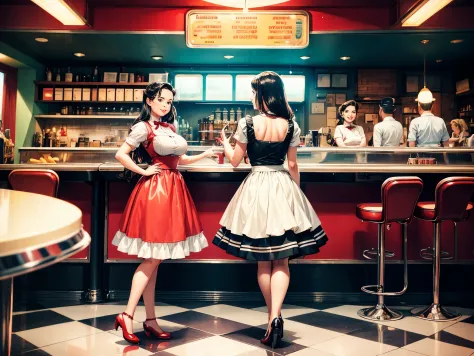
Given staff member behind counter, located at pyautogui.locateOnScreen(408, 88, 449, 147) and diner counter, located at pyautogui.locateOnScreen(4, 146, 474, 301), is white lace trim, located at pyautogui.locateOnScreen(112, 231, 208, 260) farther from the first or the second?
staff member behind counter, located at pyautogui.locateOnScreen(408, 88, 449, 147)

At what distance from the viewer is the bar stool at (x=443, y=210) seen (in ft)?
11.1

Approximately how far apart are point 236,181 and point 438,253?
61.1 inches

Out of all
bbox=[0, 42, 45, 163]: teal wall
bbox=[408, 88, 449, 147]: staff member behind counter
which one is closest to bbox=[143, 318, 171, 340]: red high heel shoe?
bbox=[408, 88, 449, 147]: staff member behind counter

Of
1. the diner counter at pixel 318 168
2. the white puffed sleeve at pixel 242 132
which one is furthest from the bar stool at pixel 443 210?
the white puffed sleeve at pixel 242 132

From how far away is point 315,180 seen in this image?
379 cm

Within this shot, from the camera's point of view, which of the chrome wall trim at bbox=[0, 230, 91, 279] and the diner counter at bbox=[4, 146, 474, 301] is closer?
the chrome wall trim at bbox=[0, 230, 91, 279]

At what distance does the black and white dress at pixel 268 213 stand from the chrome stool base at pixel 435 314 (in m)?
1.14

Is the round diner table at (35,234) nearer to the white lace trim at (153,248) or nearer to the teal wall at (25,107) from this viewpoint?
the white lace trim at (153,248)

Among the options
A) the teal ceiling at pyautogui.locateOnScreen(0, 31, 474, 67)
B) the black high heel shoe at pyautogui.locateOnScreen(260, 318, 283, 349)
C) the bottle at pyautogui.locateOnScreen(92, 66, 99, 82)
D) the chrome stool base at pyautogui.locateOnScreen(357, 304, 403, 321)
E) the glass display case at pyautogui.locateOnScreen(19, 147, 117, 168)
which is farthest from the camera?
the bottle at pyautogui.locateOnScreen(92, 66, 99, 82)

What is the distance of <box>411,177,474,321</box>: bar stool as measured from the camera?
3.38m

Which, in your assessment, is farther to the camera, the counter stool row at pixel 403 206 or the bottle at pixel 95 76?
the bottle at pixel 95 76

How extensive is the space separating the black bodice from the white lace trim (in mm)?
634

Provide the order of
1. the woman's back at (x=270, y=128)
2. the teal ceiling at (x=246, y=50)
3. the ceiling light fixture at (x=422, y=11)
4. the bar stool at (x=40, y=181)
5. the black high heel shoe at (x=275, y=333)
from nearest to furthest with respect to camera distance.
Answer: the black high heel shoe at (x=275, y=333) → the woman's back at (x=270, y=128) → the bar stool at (x=40, y=181) → the ceiling light fixture at (x=422, y=11) → the teal ceiling at (x=246, y=50)

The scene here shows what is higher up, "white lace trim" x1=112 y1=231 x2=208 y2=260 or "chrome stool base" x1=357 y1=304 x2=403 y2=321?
"white lace trim" x1=112 y1=231 x2=208 y2=260
